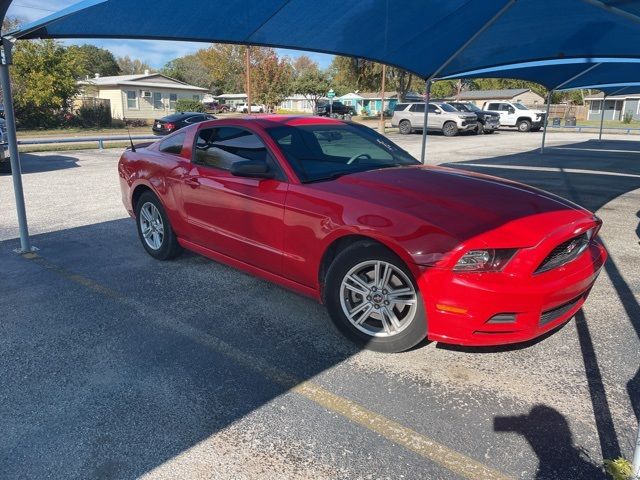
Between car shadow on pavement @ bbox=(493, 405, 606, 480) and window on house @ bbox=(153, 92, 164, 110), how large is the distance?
4698cm

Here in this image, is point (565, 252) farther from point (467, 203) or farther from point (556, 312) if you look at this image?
point (467, 203)

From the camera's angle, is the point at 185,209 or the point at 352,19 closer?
the point at 185,209

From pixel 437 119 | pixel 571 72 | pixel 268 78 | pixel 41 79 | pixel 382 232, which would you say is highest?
pixel 268 78

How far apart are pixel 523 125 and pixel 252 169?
34.1m

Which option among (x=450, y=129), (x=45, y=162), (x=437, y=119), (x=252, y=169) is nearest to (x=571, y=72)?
(x=252, y=169)

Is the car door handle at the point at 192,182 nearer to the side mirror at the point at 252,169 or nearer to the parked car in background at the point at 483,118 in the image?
the side mirror at the point at 252,169

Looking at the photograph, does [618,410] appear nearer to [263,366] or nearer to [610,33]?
[263,366]

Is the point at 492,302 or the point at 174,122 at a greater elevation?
the point at 174,122

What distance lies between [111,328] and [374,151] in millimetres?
2727

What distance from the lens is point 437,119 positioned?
96.2 feet

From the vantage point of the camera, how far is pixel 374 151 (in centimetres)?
464

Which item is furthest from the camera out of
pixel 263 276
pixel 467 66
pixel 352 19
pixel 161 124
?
pixel 161 124

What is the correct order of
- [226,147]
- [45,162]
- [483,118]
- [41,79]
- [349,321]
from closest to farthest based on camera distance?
1. [349,321]
2. [226,147]
3. [45,162]
4. [483,118]
5. [41,79]

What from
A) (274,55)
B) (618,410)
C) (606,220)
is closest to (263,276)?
(618,410)
